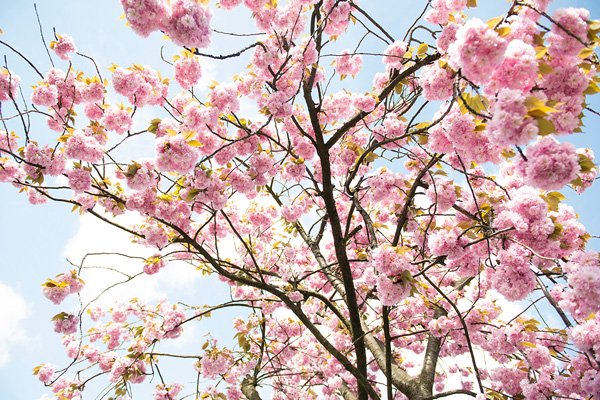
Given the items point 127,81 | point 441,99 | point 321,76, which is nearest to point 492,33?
point 441,99

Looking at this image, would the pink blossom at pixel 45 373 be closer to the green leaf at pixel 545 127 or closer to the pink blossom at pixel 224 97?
the pink blossom at pixel 224 97

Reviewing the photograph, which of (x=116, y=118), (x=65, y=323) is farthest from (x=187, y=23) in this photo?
(x=65, y=323)

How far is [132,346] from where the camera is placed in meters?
4.99

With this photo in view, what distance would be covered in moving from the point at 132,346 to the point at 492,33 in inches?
221

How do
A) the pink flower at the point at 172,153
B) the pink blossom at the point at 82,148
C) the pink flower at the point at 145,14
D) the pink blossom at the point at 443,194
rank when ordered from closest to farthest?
the pink flower at the point at 145,14
the pink flower at the point at 172,153
the pink blossom at the point at 443,194
the pink blossom at the point at 82,148

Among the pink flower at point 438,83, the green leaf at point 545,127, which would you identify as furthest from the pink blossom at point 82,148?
the green leaf at point 545,127

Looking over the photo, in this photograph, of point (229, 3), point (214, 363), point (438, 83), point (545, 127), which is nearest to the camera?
point (545, 127)

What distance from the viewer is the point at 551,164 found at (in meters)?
1.81

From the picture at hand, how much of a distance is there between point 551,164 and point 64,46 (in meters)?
4.98

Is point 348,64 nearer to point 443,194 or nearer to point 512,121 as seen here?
point 443,194

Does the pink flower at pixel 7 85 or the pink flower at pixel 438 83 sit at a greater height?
the pink flower at pixel 7 85

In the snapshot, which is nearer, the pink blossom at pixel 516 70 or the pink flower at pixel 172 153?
the pink blossom at pixel 516 70

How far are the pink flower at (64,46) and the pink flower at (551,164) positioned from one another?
484 cm

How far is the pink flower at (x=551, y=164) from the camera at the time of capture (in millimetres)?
1783
